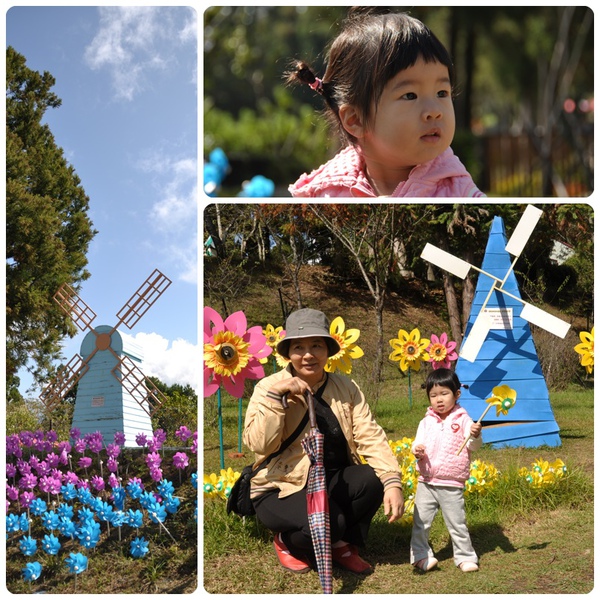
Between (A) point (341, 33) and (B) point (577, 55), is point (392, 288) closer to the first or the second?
(A) point (341, 33)

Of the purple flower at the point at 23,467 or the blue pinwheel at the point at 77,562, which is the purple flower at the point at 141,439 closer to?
the purple flower at the point at 23,467

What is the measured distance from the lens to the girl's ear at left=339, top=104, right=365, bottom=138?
9.90 feet

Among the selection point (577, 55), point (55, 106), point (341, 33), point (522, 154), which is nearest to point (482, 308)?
point (341, 33)

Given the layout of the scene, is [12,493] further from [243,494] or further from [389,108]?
[389,108]

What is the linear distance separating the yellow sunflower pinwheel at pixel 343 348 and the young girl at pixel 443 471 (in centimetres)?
43

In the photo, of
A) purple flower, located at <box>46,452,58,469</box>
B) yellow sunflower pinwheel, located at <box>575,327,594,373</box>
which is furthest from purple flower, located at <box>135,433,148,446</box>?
yellow sunflower pinwheel, located at <box>575,327,594,373</box>

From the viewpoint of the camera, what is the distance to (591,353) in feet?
11.2

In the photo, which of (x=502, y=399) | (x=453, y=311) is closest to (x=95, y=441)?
(x=453, y=311)

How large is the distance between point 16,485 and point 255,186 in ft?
5.98

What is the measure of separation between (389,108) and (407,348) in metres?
1.09

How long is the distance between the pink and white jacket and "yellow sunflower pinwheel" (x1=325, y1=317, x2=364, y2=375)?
487 millimetres

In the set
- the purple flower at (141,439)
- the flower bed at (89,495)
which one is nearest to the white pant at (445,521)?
the flower bed at (89,495)

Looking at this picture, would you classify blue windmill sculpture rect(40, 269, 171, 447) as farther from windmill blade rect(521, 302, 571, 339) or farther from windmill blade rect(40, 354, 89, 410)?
windmill blade rect(521, 302, 571, 339)

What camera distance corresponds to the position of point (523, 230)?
135 inches
